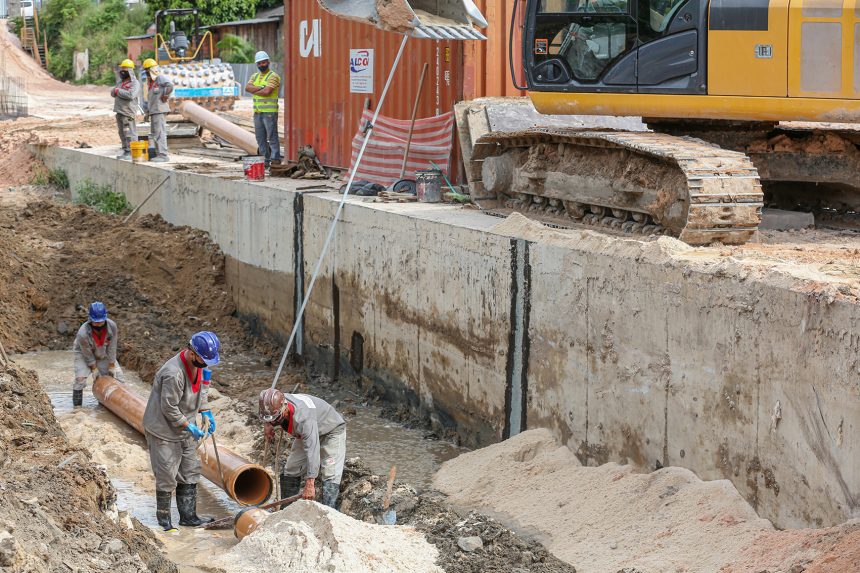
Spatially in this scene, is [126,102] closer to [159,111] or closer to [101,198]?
[159,111]

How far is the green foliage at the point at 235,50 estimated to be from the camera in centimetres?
4100

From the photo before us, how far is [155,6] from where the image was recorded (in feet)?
149

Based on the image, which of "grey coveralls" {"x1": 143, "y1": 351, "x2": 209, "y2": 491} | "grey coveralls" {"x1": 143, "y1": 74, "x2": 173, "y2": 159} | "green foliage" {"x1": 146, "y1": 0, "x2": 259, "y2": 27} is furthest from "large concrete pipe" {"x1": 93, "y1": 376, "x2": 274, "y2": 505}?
"green foliage" {"x1": 146, "y1": 0, "x2": 259, "y2": 27}

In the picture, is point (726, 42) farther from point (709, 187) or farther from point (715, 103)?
point (709, 187)

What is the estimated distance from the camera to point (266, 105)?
61.0 feet

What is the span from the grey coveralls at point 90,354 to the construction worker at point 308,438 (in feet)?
13.0

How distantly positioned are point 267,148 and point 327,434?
35.9ft

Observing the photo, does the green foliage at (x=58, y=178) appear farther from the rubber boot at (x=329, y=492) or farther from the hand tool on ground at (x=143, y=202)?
the rubber boot at (x=329, y=492)

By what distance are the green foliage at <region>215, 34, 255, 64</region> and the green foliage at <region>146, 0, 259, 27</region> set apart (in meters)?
2.79

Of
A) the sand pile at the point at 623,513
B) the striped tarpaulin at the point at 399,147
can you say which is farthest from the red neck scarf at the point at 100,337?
the striped tarpaulin at the point at 399,147

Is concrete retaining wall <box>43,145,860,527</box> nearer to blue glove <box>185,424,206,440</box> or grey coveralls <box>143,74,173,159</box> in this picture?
blue glove <box>185,424,206,440</box>

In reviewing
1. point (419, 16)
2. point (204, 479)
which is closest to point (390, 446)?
point (204, 479)

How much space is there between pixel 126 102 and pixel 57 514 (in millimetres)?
14990

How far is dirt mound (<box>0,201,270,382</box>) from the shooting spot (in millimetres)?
14938
